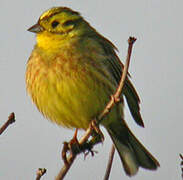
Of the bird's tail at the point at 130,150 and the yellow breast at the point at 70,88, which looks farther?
the bird's tail at the point at 130,150

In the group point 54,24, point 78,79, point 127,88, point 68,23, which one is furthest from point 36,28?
point 127,88

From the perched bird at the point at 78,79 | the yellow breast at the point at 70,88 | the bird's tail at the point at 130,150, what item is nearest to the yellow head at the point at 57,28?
the perched bird at the point at 78,79

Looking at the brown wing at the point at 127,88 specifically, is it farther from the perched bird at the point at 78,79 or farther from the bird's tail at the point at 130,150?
the bird's tail at the point at 130,150

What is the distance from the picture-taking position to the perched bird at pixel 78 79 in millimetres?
4828

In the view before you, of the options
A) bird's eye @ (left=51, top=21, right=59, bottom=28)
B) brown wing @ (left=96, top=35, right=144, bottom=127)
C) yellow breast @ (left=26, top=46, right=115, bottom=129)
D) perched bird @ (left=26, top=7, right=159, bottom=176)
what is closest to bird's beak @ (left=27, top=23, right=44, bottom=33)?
perched bird @ (left=26, top=7, right=159, bottom=176)

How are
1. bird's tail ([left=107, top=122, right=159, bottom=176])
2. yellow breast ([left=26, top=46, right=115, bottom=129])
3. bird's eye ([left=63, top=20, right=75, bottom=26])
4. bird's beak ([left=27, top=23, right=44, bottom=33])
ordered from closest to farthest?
yellow breast ([left=26, top=46, right=115, bottom=129])
bird's beak ([left=27, top=23, right=44, bottom=33])
bird's tail ([left=107, top=122, right=159, bottom=176])
bird's eye ([left=63, top=20, right=75, bottom=26])

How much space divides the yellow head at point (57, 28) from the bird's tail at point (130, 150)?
41.9 inches

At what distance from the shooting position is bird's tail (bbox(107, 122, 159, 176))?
17.4 ft

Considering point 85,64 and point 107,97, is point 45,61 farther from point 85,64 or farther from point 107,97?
point 107,97

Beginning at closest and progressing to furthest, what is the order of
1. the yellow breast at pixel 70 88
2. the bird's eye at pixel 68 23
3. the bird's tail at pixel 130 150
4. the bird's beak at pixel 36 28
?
1. the yellow breast at pixel 70 88
2. the bird's beak at pixel 36 28
3. the bird's tail at pixel 130 150
4. the bird's eye at pixel 68 23

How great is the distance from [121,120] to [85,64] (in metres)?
0.79

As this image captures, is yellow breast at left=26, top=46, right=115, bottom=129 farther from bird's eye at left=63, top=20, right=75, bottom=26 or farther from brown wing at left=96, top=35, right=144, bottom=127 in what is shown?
bird's eye at left=63, top=20, right=75, bottom=26

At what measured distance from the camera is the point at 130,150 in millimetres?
5543

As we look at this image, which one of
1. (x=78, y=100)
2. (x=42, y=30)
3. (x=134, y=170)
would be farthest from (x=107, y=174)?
(x=42, y=30)
